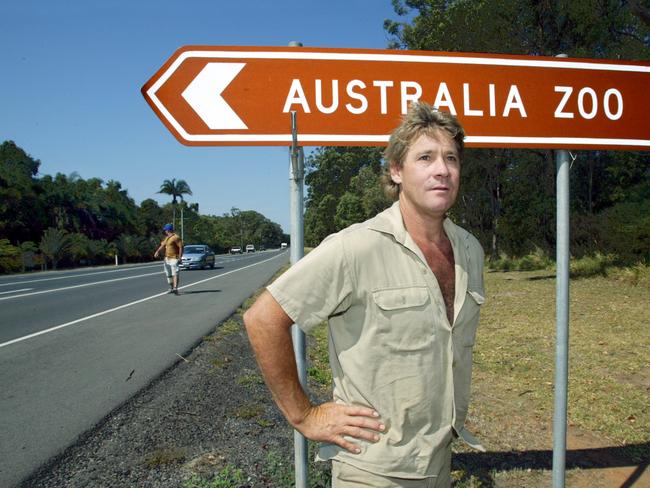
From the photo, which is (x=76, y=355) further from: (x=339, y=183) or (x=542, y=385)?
(x=339, y=183)

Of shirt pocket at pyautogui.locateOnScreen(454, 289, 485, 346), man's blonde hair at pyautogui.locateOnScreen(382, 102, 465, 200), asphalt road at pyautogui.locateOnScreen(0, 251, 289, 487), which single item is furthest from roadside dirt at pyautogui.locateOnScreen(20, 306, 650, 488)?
man's blonde hair at pyautogui.locateOnScreen(382, 102, 465, 200)

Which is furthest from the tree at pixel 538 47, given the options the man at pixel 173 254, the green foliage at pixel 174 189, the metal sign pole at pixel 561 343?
the green foliage at pixel 174 189

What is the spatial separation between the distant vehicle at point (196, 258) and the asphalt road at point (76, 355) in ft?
43.2

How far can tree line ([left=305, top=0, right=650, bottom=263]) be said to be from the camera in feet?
47.5

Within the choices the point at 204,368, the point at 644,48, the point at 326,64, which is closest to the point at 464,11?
the point at 644,48

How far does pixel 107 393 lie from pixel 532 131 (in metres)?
4.65

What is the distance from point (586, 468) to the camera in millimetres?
3270

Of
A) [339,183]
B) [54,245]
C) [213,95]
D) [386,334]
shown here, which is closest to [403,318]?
[386,334]

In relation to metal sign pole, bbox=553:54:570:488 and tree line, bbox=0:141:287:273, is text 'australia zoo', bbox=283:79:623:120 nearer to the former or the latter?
metal sign pole, bbox=553:54:570:488

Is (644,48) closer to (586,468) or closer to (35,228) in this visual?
(586,468)

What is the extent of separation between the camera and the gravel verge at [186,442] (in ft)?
9.83

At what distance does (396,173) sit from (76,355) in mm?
6282

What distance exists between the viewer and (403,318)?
1586 millimetres

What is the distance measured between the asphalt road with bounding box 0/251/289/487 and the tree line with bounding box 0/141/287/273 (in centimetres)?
2248
